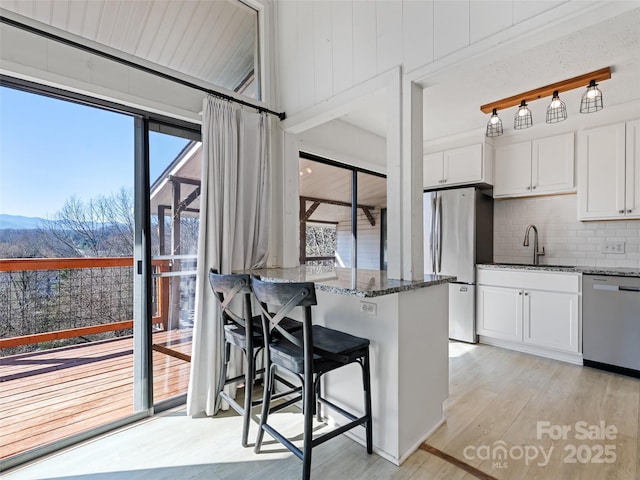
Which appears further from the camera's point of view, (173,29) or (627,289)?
(627,289)

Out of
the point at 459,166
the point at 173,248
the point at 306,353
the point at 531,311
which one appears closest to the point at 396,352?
the point at 306,353

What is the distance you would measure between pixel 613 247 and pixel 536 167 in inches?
44.9

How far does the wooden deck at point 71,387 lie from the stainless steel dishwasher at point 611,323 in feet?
12.0

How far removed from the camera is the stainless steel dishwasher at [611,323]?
2.81 meters

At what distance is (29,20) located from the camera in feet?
5.70

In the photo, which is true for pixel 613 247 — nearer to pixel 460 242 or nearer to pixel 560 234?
pixel 560 234

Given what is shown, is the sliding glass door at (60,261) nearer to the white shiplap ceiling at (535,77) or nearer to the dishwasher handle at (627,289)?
the white shiplap ceiling at (535,77)

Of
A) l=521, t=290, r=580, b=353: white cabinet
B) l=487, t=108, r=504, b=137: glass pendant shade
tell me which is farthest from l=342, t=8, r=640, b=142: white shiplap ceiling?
l=521, t=290, r=580, b=353: white cabinet

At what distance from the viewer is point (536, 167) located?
3650 millimetres

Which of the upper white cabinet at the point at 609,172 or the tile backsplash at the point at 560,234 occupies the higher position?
the upper white cabinet at the point at 609,172

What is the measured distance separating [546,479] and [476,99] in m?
2.97

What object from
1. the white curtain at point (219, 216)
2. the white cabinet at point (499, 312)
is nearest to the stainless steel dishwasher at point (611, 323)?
the white cabinet at point (499, 312)

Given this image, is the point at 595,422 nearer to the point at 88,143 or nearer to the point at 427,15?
the point at 427,15

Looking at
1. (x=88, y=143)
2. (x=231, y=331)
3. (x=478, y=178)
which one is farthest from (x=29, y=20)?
(x=478, y=178)
